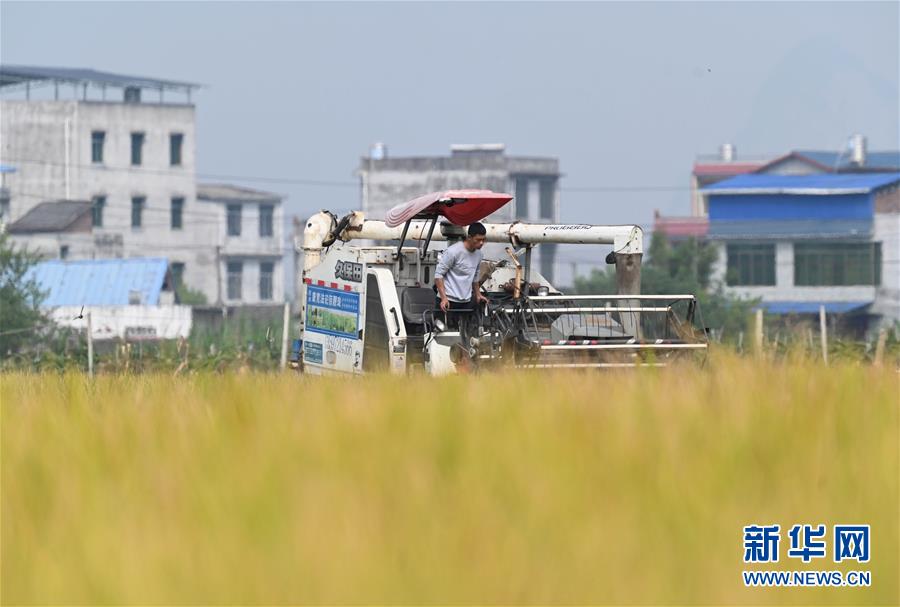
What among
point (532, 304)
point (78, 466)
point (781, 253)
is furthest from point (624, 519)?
point (781, 253)

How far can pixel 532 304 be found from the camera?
53.4ft

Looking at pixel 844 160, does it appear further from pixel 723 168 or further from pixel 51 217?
pixel 51 217

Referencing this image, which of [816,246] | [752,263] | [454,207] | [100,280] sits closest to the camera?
[454,207]

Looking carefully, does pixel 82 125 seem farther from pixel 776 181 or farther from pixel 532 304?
pixel 532 304

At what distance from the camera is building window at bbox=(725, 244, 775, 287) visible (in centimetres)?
8494

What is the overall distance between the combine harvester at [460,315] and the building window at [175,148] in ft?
282

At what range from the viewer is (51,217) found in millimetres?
95875

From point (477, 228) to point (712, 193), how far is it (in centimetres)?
7455

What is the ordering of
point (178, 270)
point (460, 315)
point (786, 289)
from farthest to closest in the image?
1. point (178, 270)
2. point (786, 289)
3. point (460, 315)

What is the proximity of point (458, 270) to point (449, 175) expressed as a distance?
93232 mm

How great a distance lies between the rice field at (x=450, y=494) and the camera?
5715 millimetres
